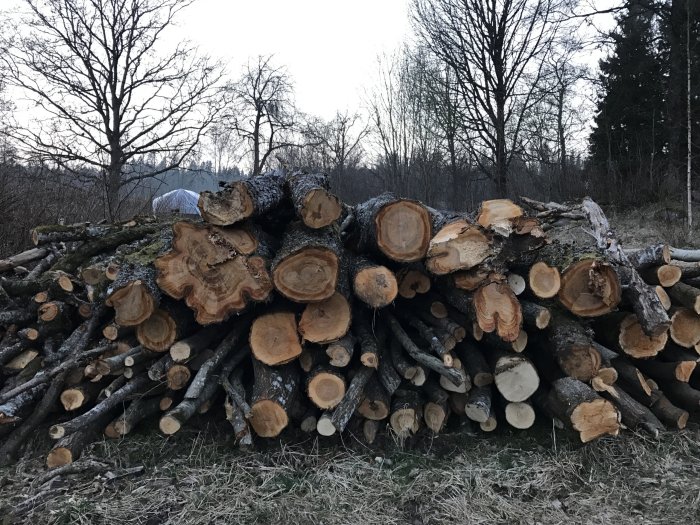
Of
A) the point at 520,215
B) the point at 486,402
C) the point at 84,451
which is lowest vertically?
the point at 84,451

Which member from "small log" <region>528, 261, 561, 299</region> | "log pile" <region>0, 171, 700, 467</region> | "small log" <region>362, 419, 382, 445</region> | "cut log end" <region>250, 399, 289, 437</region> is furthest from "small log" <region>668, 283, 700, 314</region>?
"cut log end" <region>250, 399, 289, 437</region>

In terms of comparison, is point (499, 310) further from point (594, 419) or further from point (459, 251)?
point (594, 419)

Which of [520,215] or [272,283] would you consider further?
[520,215]

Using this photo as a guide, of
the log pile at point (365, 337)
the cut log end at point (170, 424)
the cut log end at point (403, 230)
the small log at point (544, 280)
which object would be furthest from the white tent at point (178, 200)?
the small log at point (544, 280)

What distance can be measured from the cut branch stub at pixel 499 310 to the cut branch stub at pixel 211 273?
149cm

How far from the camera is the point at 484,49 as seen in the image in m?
13.4

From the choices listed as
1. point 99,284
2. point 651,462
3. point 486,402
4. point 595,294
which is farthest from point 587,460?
point 99,284

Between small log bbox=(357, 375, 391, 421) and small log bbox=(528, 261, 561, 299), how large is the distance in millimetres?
1336

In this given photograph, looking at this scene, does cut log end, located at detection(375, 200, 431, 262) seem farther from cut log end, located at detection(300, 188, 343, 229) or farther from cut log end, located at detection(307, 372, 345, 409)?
cut log end, located at detection(307, 372, 345, 409)

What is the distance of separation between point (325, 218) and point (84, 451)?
7.51 ft

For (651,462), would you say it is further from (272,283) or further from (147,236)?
(147,236)

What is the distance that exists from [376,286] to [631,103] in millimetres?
16700

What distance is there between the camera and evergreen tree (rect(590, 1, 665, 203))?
13875 millimetres

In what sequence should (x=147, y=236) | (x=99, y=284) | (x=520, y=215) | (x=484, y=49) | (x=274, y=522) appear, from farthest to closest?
A: (x=484, y=49), (x=147, y=236), (x=99, y=284), (x=520, y=215), (x=274, y=522)
